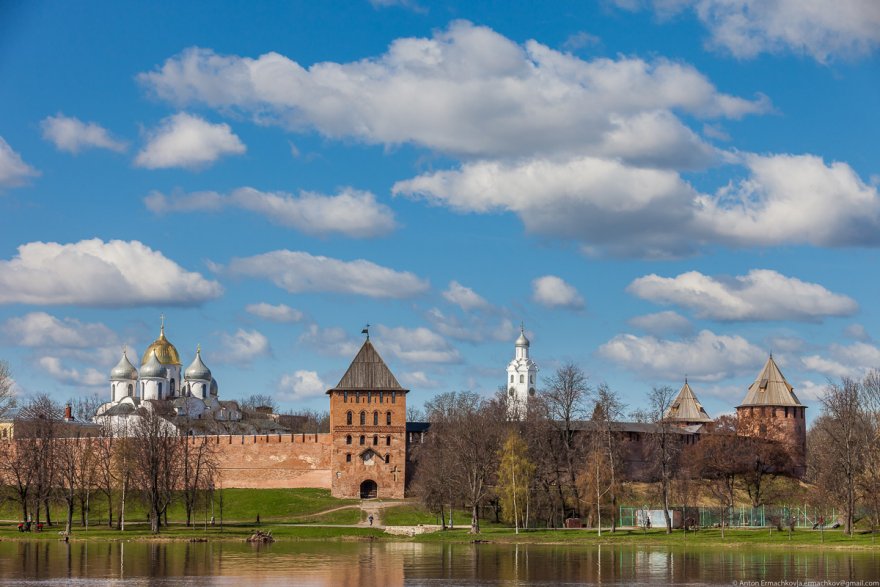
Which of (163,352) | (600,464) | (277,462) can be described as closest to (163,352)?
(163,352)

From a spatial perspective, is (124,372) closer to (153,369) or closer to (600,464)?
(153,369)

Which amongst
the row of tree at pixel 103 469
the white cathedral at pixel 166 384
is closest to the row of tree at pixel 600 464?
the row of tree at pixel 103 469

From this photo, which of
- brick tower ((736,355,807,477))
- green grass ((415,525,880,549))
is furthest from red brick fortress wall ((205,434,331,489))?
brick tower ((736,355,807,477))

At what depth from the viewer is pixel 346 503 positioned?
75312 millimetres

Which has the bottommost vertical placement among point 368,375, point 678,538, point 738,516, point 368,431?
point 678,538

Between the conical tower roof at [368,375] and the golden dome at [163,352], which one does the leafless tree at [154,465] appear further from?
the golden dome at [163,352]

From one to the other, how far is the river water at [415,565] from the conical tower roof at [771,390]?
3862 centimetres

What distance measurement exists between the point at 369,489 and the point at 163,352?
134 ft

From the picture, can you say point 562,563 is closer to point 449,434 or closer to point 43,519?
point 449,434

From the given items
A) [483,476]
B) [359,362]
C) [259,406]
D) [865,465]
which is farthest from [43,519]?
[259,406]

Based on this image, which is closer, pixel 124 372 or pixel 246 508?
pixel 246 508

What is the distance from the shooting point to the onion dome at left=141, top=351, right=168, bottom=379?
112250mm

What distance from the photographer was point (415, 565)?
147 ft

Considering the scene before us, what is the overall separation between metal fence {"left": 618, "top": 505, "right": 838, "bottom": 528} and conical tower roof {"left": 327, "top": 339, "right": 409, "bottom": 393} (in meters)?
19.3
